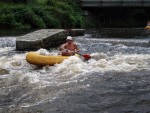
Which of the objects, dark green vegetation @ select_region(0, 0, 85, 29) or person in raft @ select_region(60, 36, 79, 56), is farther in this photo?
dark green vegetation @ select_region(0, 0, 85, 29)

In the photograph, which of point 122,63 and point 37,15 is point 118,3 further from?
point 122,63

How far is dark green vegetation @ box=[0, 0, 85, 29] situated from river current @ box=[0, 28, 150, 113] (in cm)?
1336

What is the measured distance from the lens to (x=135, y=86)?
411 inches

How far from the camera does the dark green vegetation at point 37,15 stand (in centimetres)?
2906

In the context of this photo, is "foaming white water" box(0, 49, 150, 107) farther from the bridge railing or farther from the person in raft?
the bridge railing

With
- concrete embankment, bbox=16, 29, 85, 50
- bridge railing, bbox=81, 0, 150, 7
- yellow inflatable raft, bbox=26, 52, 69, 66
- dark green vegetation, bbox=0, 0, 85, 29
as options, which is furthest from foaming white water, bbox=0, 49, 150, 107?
bridge railing, bbox=81, 0, 150, 7

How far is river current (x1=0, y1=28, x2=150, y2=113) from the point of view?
881cm

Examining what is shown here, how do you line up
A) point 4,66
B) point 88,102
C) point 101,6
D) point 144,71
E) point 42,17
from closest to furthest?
point 88,102 < point 144,71 < point 4,66 < point 42,17 < point 101,6

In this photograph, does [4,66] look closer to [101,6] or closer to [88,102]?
[88,102]

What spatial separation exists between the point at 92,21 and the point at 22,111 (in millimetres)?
31178

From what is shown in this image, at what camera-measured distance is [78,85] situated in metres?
10.7

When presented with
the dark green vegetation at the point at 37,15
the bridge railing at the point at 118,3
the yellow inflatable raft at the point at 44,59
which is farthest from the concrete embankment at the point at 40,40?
the bridge railing at the point at 118,3

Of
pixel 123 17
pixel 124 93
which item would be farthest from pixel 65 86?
pixel 123 17

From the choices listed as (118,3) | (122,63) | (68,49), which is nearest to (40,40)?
(68,49)
